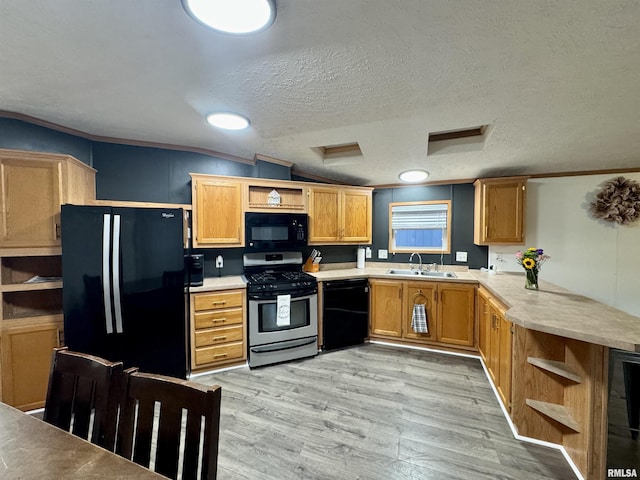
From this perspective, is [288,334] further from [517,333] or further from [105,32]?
[105,32]

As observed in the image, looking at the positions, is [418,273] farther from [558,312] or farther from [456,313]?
[558,312]

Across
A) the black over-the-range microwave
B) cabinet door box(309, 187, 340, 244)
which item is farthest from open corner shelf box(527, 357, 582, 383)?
the black over-the-range microwave

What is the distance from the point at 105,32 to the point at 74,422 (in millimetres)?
1750

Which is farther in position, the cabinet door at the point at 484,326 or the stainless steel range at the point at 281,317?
the stainless steel range at the point at 281,317

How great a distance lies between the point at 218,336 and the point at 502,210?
3606 mm

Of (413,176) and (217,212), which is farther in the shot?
(413,176)

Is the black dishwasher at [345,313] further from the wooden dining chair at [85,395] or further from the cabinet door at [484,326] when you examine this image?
the wooden dining chair at [85,395]

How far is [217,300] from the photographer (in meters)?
2.64

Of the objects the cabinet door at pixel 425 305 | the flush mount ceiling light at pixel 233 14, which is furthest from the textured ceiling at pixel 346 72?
the cabinet door at pixel 425 305

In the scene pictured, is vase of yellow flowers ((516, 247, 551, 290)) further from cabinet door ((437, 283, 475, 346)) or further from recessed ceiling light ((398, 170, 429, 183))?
recessed ceiling light ((398, 170, 429, 183))

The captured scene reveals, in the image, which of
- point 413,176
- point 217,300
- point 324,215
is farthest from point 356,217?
point 217,300

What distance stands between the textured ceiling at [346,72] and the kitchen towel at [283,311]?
66.4 inches

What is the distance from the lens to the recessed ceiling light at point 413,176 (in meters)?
3.34

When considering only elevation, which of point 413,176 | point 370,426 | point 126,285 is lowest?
point 370,426
